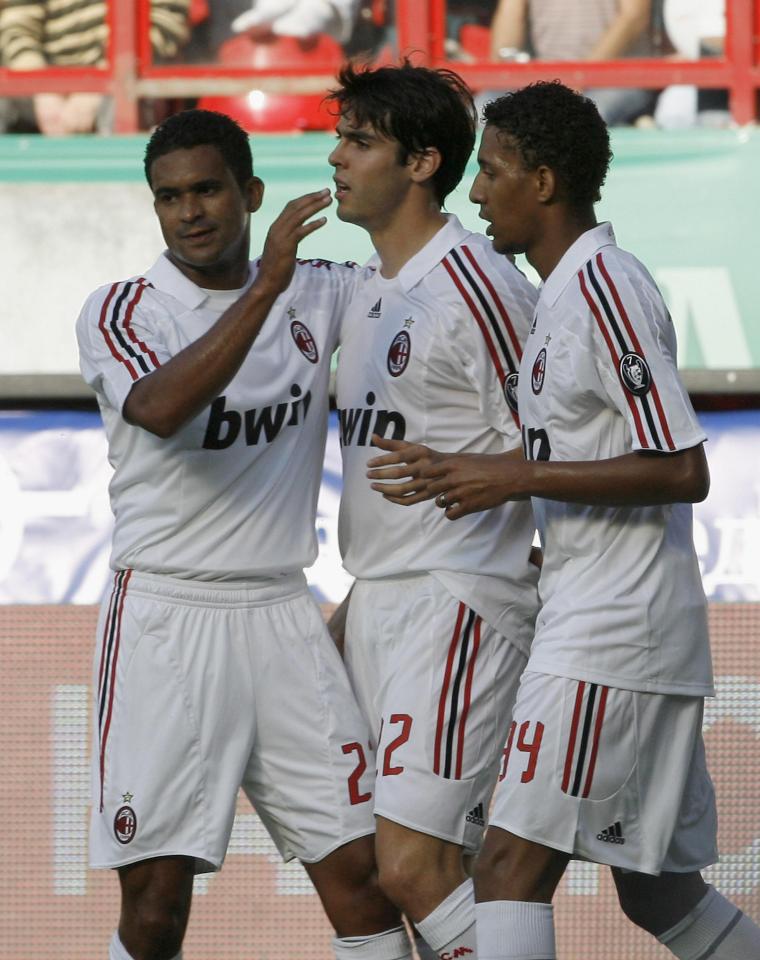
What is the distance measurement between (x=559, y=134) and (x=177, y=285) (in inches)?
39.2

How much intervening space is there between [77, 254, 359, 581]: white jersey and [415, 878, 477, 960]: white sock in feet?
2.89

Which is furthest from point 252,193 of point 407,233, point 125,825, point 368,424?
A: point 125,825

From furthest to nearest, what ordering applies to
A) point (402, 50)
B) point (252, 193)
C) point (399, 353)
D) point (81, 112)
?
1. point (81, 112)
2. point (402, 50)
3. point (252, 193)
4. point (399, 353)

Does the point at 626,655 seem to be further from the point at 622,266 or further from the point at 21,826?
the point at 21,826

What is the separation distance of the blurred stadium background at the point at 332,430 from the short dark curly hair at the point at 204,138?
1.61 metres

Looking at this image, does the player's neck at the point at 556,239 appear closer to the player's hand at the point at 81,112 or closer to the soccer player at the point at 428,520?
the soccer player at the point at 428,520

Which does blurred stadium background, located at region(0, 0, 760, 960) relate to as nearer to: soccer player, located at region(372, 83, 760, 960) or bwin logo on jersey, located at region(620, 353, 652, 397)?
soccer player, located at region(372, 83, 760, 960)

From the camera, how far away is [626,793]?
3721 millimetres

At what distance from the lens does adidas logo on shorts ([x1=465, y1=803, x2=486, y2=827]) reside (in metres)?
4.00

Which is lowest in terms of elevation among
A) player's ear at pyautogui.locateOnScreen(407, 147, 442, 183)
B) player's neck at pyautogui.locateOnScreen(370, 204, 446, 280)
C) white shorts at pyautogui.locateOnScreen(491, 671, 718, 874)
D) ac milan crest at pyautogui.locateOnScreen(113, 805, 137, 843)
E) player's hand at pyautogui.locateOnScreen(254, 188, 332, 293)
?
ac milan crest at pyautogui.locateOnScreen(113, 805, 137, 843)

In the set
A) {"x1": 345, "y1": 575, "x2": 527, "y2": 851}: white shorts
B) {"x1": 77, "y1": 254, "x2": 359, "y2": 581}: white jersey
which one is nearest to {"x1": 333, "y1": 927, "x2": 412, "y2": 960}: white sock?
{"x1": 345, "y1": 575, "x2": 527, "y2": 851}: white shorts

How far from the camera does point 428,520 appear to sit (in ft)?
13.5

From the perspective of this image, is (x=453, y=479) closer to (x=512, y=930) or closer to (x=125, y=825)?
(x=512, y=930)

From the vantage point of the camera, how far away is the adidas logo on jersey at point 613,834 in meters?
3.71
